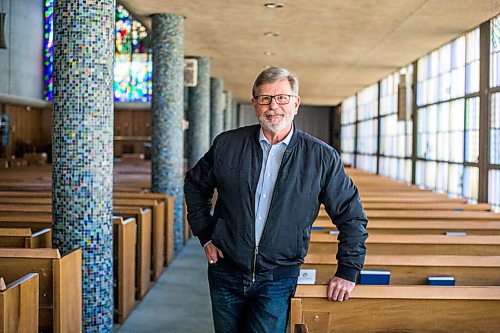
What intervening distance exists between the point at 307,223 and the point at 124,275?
10.5 feet

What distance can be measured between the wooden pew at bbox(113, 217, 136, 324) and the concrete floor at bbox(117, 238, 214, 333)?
0.32 ft

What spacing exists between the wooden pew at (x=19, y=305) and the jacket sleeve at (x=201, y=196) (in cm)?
85

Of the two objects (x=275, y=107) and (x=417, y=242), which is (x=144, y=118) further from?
(x=275, y=107)

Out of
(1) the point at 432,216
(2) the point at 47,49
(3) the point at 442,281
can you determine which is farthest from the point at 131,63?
(3) the point at 442,281

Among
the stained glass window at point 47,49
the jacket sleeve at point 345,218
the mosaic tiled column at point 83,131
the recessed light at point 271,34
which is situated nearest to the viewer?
the jacket sleeve at point 345,218

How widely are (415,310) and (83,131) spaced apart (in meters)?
2.49

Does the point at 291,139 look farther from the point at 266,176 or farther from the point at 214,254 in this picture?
the point at 214,254

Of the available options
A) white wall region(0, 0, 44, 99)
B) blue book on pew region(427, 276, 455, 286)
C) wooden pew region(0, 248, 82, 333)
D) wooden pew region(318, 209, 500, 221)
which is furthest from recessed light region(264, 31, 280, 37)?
white wall region(0, 0, 44, 99)

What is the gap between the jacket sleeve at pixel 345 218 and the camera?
283 centimetres

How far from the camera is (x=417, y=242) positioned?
4.78m

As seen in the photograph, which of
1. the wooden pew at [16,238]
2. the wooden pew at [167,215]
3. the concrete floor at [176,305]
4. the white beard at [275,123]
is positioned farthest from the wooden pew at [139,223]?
the white beard at [275,123]

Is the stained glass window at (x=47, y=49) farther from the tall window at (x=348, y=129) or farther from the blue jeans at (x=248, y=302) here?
the blue jeans at (x=248, y=302)

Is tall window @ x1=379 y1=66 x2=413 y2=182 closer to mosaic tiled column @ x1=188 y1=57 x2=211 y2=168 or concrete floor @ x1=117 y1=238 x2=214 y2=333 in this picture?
mosaic tiled column @ x1=188 y1=57 x2=211 y2=168

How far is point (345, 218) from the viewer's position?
2873 mm
